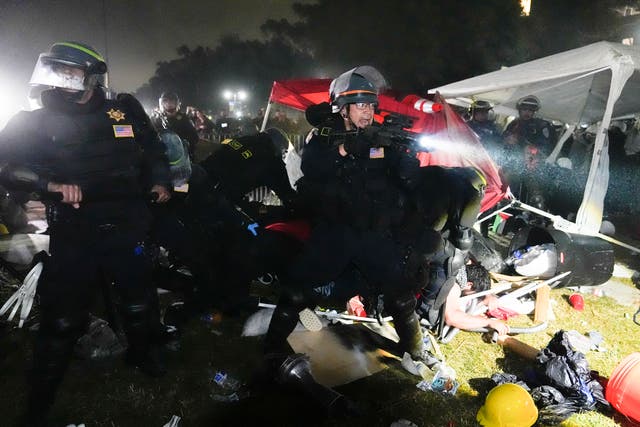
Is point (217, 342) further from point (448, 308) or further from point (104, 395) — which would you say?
point (448, 308)

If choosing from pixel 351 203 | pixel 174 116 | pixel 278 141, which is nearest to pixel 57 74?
pixel 351 203

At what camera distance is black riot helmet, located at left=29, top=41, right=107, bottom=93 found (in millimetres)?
2736

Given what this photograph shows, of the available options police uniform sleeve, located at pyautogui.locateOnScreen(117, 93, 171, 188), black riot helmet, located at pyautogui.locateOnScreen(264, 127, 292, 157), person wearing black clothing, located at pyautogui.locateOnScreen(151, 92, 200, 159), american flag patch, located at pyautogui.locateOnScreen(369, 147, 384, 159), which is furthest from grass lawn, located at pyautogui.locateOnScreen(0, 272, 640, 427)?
person wearing black clothing, located at pyautogui.locateOnScreen(151, 92, 200, 159)

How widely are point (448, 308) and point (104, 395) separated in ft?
11.0

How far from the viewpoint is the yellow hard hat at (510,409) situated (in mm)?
2926

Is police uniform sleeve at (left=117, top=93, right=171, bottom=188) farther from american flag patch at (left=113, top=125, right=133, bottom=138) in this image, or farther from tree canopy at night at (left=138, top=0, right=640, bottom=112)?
tree canopy at night at (left=138, top=0, right=640, bottom=112)

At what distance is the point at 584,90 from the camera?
915 centimetres

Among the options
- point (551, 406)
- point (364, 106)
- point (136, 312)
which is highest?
point (364, 106)

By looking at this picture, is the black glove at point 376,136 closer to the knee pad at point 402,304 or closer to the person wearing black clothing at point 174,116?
the knee pad at point 402,304

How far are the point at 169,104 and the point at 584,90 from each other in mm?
9236

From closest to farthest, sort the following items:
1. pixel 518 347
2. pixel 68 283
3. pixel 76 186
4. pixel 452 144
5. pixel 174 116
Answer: pixel 76 186, pixel 68 283, pixel 518 347, pixel 452 144, pixel 174 116

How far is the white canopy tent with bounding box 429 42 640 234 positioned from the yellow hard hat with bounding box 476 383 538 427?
14.9ft

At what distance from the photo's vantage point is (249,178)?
5.03 m

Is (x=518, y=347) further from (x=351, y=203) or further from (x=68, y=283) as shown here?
(x=68, y=283)
